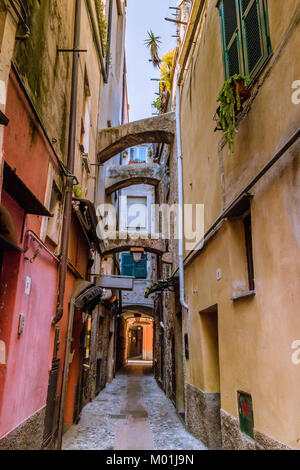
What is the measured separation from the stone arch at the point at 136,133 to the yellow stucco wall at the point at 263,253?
532cm

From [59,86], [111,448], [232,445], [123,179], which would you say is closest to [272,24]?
[59,86]

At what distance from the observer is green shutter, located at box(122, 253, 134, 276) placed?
2347 cm

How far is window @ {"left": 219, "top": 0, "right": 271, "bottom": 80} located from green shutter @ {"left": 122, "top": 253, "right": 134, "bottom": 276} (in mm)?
18574

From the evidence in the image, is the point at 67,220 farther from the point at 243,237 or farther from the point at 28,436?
the point at 28,436

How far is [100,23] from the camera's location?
1066cm

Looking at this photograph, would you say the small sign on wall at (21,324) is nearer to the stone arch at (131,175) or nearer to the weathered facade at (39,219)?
the weathered facade at (39,219)

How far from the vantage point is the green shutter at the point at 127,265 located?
2347 cm

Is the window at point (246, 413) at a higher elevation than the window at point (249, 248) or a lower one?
lower

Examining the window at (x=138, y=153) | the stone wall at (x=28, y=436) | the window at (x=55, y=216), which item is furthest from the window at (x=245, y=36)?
the window at (x=138, y=153)

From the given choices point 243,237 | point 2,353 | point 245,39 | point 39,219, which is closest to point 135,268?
point 243,237

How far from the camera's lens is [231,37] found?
17.8 feet

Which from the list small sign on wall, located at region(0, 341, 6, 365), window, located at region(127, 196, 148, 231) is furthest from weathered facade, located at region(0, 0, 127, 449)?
window, located at region(127, 196, 148, 231)

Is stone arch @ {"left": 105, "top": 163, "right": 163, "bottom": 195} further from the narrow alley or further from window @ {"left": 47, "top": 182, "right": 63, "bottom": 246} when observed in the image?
window @ {"left": 47, "top": 182, "right": 63, "bottom": 246}

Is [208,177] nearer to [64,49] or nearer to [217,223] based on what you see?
[217,223]
